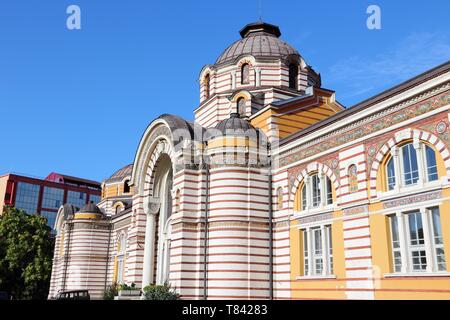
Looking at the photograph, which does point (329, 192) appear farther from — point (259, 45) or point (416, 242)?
point (259, 45)

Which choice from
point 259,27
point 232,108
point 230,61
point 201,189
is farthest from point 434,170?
point 259,27

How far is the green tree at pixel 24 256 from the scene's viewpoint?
42031 mm

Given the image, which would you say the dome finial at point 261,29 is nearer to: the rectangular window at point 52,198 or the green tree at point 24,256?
the green tree at point 24,256

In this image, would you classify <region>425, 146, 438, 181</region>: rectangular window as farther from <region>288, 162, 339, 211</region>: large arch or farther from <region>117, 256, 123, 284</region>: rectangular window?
<region>117, 256, 123, 284</region>: rectangular window

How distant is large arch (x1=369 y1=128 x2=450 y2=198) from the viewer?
13.5 m

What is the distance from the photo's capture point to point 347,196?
1691cm

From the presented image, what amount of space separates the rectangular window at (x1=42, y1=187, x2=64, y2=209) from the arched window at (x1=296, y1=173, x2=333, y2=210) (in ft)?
195

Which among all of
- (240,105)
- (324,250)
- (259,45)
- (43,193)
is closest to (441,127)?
(324,250)

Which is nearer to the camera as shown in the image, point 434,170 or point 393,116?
point 434,170

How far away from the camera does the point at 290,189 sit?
2028cm

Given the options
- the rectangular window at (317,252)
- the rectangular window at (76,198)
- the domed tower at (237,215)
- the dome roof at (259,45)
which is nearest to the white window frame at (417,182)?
the rectangular window at (317,252)

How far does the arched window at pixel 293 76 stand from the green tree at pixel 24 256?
29498mm

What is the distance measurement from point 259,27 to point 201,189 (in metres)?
16.0

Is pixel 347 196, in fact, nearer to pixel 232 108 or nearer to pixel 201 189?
pixel 201 189
